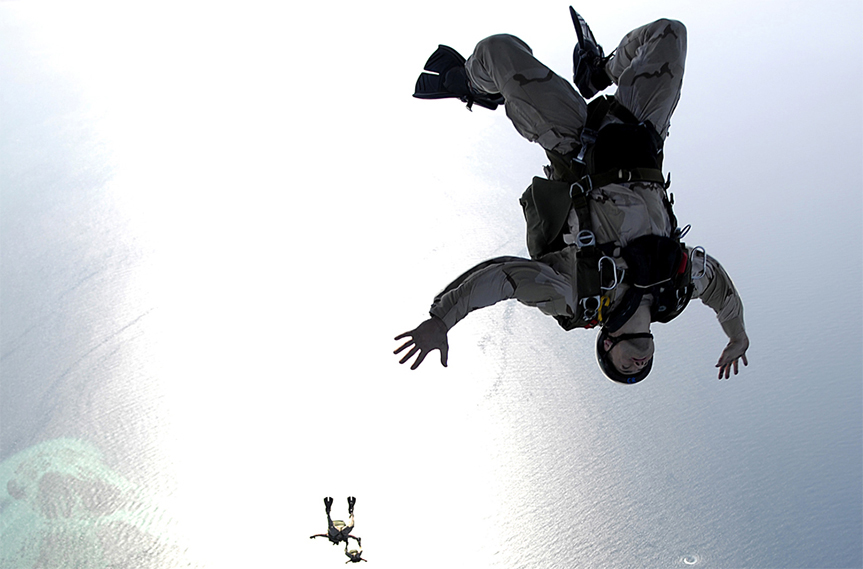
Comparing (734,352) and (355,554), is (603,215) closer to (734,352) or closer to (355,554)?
(734,352)

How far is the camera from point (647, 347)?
2391 mm

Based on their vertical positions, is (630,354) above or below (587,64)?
below

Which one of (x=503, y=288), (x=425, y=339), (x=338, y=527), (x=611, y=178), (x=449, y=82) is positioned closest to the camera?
(x=425, y=339)

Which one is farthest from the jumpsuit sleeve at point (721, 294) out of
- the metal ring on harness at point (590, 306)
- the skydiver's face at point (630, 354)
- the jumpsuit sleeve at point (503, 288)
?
the jumpsuit sleeve at point (503, 288)

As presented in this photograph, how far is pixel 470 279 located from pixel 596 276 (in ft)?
1.33

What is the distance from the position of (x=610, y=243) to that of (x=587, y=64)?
2.84 feet

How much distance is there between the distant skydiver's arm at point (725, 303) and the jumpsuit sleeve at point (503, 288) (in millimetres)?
616

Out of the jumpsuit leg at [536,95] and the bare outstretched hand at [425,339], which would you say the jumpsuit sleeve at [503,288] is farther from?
the jumpsuit leg at [536,95]

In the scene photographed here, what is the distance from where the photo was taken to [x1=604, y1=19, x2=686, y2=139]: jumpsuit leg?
7.88 feet

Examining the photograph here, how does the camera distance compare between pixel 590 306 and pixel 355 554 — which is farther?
pixel 355 554

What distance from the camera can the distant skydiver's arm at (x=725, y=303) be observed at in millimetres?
2551

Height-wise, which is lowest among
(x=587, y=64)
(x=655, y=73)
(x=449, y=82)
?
(x=655, y=73)

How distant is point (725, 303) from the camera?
2648 millimetres

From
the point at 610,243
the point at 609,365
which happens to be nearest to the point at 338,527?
the point at 609,365
